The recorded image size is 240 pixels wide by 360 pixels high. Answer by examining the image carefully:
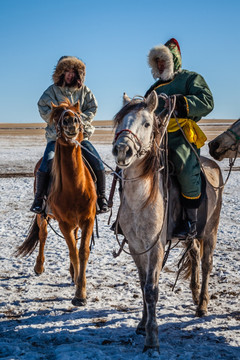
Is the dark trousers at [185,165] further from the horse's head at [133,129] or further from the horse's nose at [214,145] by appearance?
the horse's head at [133,129]

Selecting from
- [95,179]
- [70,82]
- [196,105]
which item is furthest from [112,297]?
[70,82]

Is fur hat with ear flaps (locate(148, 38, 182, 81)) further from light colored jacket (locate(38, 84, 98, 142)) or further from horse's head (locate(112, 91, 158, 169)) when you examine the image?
light colored jacket (locate(38, 84, 98, 142))

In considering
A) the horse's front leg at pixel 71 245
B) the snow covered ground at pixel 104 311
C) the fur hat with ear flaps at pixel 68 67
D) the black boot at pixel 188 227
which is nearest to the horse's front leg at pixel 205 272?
the snow covered ground at pixel 104 311

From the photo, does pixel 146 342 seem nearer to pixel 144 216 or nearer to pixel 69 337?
pixel 69 337

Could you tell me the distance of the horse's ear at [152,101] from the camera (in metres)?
3.48

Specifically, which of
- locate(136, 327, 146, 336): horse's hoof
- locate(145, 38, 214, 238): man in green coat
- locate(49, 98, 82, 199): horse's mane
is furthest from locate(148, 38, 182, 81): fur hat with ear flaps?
locate(136, 327, 146, 336): horse's hoof

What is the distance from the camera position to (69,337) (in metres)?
4.09

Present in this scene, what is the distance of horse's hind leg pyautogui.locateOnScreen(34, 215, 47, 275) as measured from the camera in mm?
5949

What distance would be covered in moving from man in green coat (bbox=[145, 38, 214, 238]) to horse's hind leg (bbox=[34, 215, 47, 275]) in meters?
2.57

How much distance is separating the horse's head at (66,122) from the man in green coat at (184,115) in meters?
1.08

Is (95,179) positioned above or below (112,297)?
above

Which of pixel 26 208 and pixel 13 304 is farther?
pixel 26 208

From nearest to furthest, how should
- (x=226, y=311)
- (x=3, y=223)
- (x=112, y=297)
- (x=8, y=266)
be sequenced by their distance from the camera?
(x=226, y=311), (x=112, y=297), (x=8, y=266), (x=3, y=223)

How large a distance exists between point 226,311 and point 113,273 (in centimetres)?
185
